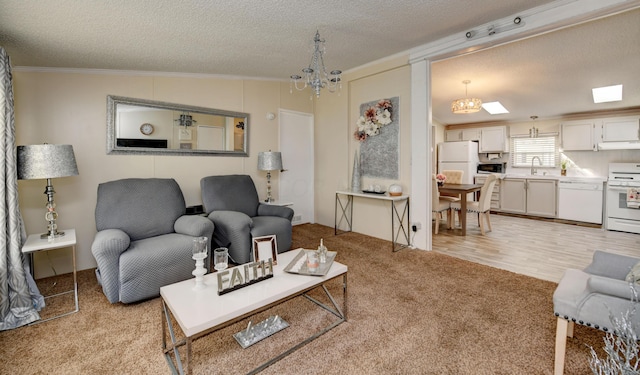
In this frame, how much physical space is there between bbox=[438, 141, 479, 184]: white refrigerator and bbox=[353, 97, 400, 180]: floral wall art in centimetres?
331

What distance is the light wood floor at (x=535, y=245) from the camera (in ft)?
10.3

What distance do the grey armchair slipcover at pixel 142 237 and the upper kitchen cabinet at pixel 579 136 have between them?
658 centimetres

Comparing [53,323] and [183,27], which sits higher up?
[183,27]

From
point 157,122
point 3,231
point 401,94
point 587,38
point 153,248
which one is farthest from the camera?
point 401,94

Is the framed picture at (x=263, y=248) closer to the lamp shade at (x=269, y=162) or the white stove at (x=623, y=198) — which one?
the lamp shade at (x=269, y=162)

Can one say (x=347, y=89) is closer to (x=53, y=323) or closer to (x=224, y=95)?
(x=224, y=95)

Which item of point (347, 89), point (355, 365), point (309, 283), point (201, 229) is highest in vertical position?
point (347, 89)

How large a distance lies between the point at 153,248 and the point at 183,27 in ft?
6.08

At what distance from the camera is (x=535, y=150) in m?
6.05

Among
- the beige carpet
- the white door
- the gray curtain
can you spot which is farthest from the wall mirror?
the beige carpet

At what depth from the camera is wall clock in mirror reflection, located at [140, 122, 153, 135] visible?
3.27 metres

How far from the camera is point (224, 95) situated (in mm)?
3885

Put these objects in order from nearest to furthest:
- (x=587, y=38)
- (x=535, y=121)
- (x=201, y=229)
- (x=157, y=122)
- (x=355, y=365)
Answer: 1. (x=355, y=365)
2. (x=201, y=229)
3. (x=587, y=38)
4. (x=157, y=122)
5. (x=535, y=121)

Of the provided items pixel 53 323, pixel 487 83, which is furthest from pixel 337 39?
pixel 53 323
